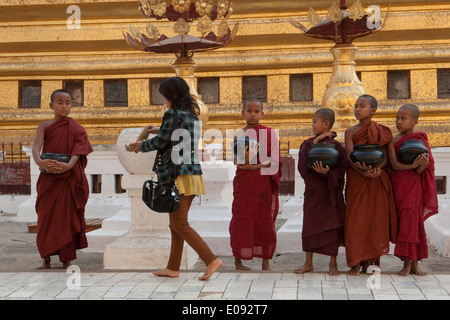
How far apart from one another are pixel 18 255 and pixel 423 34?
7689 millimetres

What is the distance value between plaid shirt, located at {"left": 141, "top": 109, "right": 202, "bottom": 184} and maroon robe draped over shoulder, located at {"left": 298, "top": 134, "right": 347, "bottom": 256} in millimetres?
995

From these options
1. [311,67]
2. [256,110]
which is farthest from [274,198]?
[311,67]

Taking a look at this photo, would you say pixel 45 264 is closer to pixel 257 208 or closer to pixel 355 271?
pixel 257 208

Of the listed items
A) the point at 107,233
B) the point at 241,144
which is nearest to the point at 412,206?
the point at 241,144

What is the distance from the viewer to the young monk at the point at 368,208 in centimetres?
557

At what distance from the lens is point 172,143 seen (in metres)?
5.29

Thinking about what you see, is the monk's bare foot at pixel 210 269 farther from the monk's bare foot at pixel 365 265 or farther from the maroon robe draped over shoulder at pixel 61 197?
the maroon robe draped over shoulder at pixel 61 197

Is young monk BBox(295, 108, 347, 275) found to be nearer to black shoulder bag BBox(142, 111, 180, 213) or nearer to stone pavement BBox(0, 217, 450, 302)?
stone pavement BBox(0, 217, 450, 302)

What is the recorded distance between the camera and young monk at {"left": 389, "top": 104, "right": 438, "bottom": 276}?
5.53 meters

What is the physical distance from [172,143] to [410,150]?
1765mm

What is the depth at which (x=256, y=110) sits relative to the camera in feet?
19.7

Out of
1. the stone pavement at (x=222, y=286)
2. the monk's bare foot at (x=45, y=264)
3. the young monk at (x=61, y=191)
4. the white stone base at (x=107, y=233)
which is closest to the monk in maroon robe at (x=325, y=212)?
the stone pavement at (x=222, y=286)
